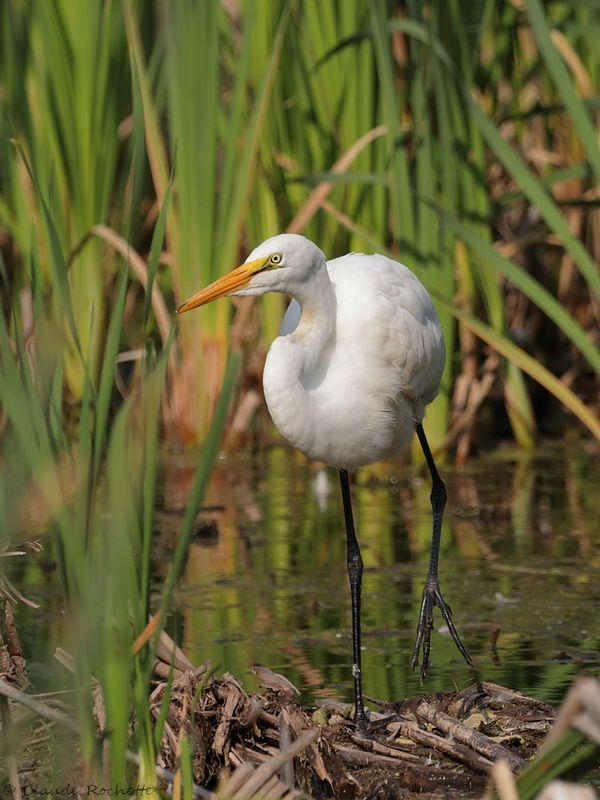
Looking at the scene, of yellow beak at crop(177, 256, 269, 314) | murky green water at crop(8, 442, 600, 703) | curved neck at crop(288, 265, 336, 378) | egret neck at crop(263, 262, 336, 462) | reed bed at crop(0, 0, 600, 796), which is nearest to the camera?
yellow beak at crop(177, 256, 269, 314)

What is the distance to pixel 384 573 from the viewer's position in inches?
240

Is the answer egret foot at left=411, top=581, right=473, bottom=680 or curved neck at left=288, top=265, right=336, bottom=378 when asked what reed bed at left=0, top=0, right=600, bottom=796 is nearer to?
egret foot at left=411, top=581, right=473, bottom=680

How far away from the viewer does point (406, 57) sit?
299 inches

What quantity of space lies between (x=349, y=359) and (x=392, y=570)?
177 centimetres

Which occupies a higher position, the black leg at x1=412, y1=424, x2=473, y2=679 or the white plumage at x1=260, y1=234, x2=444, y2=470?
the white plumage at x1=260, y1=234, x2=444, y2=470

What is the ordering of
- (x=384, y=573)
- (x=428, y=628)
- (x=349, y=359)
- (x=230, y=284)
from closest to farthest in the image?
(x=230, y=284) < (x=349, y=359) < (x=428, y=628) < (x=384, y=573)

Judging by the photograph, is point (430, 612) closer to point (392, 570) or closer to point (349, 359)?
point (349, 359)

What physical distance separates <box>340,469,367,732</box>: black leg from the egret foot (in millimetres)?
209

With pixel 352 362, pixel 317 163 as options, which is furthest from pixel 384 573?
pixel 317 163

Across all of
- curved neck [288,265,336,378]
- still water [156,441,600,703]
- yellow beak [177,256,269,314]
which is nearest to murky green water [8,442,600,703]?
still water [156,441,600,703]

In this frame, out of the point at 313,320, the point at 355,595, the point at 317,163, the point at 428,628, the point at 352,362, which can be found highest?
the point at 317,163

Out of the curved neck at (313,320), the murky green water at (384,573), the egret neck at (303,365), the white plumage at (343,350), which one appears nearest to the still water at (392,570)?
the murky green water at (384,573)

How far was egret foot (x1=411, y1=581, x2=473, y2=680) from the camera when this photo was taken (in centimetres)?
474

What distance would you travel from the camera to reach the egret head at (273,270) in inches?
159
